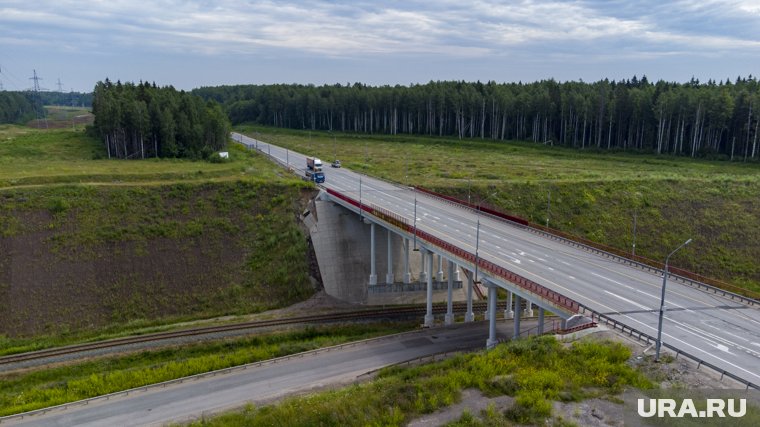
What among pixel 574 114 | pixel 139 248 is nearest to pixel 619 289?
pixel 139 248

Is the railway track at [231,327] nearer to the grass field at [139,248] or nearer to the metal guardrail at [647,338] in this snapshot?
the grass field at [139,248]

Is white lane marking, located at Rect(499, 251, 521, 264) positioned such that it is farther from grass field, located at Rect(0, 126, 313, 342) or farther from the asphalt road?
grass field, located at Rect(0, 126, 313, 342)

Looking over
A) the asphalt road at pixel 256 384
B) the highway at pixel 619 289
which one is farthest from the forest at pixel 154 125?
the asphalt road at pixel 256 384

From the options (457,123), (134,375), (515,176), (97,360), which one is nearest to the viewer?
(134,375)

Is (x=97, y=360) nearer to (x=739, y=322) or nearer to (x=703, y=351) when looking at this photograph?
(x=703, y=351)

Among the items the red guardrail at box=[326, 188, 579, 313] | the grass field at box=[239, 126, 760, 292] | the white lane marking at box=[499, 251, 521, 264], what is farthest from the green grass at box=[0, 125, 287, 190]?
the white lane marking at box=[499, 251, 521, 264]

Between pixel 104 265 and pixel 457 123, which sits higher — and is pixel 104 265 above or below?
below

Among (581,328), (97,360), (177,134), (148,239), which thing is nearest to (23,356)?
(97,360)
